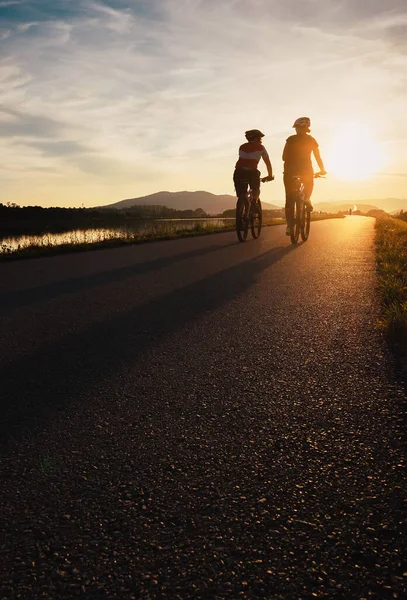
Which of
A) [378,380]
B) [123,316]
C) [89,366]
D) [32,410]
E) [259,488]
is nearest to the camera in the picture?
[259,488]

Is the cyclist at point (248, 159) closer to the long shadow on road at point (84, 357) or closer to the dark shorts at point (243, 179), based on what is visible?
the dark shorts at point (243, 179)

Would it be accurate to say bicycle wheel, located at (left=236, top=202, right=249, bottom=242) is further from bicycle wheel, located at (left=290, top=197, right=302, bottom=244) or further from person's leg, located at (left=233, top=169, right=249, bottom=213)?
bicycle wheel, located at (left=290, top=197, right=302, bottom=244)

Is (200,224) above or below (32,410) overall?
above

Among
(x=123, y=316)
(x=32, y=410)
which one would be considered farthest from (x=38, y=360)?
(x=123, y=316)

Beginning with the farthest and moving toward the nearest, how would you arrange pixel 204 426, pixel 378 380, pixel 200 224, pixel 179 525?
pixel 200 224, pixel 378 380, pixel 204 426, pixel 179 525

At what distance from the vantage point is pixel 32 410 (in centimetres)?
292

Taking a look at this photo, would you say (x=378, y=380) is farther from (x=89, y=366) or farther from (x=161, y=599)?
→ (x=161, y=599)

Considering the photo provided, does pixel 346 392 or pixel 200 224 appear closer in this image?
pixel 346 392

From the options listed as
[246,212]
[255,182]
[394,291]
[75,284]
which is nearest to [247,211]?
[246,212]

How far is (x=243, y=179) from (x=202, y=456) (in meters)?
11.0

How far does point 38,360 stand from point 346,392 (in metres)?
2.07

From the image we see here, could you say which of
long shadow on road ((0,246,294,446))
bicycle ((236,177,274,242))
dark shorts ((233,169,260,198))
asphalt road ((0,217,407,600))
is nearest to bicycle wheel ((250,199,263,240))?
bicycle ((236,177,274,242))

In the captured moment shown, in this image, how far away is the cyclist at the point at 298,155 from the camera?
11.6 metres

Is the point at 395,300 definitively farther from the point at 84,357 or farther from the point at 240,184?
the point at 240,184
